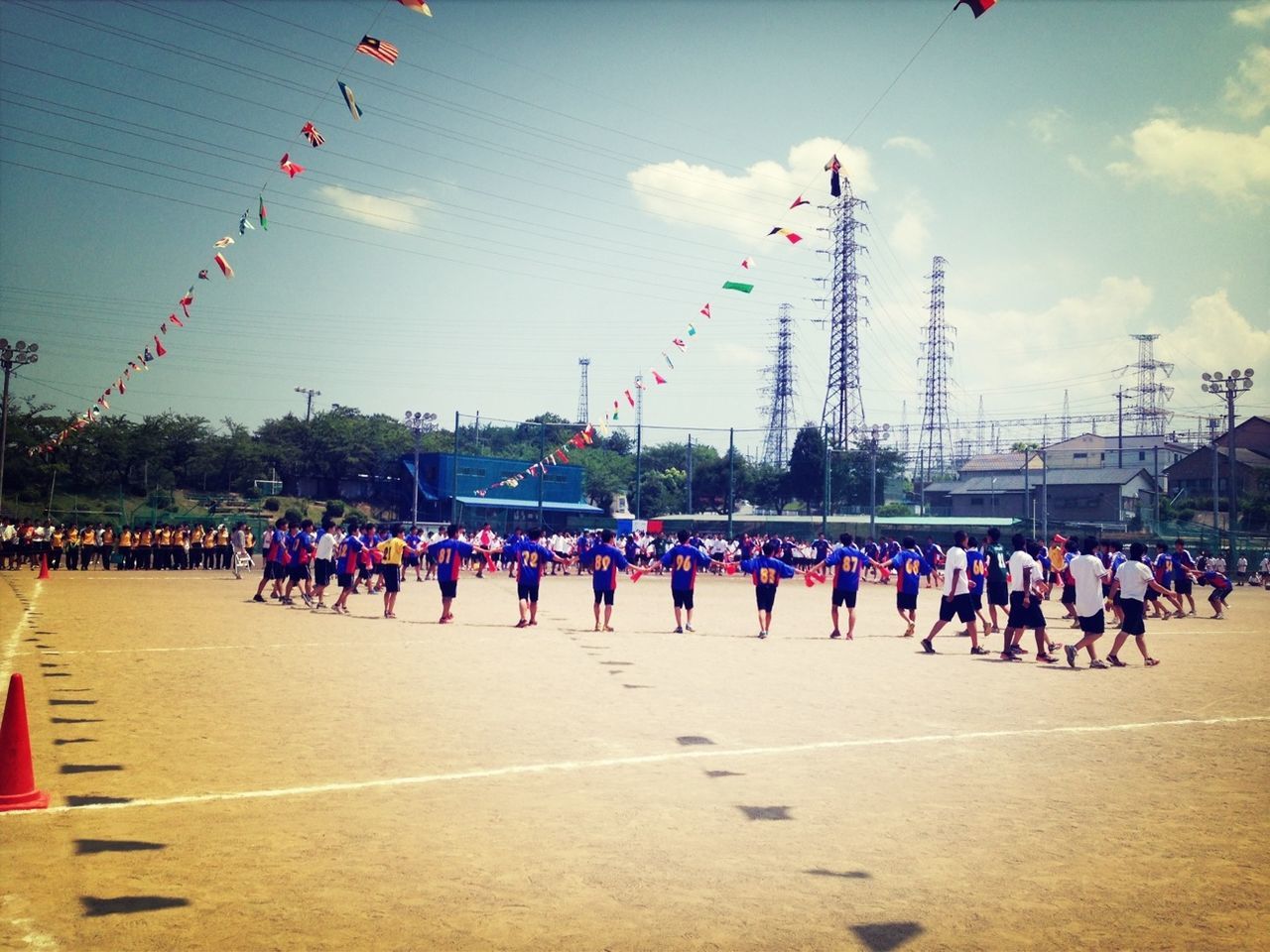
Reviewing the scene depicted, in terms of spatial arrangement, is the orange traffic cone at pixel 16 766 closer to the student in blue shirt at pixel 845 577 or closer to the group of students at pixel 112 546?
the student in blue shirt at pixel 845 577

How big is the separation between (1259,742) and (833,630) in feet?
30.9

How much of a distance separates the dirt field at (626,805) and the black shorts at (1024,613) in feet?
4.67

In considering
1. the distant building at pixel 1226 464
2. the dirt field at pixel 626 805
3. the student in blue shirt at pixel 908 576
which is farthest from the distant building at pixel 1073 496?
the dirt field at pixel 626 805

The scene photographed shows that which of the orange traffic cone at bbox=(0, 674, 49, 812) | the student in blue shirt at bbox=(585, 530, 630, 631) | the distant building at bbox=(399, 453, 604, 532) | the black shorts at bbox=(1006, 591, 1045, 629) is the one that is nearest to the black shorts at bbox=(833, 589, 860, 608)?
the black shorts at bbox=(1006, 591, 1045, 629)

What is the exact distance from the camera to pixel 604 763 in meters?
7.82

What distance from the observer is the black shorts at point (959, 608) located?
53.6 ft

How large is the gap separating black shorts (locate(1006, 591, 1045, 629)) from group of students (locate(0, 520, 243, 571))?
2812 cm

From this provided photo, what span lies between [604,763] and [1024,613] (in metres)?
9.59

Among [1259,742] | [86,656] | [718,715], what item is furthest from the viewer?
[86,656]

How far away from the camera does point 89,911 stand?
4590mm

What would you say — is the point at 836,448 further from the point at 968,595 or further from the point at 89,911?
the point at 89,911

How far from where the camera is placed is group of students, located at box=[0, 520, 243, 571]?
34.1m

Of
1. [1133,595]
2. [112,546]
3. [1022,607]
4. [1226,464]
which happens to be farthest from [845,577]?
[1226,464]

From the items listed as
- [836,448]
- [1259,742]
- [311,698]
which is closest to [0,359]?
[311,698]
